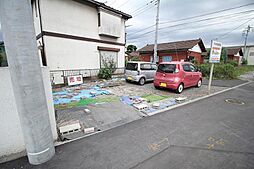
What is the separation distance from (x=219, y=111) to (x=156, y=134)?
2994mm

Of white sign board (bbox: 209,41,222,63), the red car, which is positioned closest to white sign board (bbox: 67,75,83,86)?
the red car

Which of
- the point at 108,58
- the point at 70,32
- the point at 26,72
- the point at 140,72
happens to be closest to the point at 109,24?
the point at 108,58

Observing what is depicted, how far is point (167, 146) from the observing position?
2.70 metres

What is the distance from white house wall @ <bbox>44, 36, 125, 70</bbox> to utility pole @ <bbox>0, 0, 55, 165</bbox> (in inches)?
294

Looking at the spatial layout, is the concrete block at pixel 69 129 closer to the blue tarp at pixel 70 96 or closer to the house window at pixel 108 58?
the blue tarp at pixel 70 96

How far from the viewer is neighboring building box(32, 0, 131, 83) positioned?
27.2 feet

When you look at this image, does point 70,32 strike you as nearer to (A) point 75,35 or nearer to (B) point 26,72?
(A) point 75,35

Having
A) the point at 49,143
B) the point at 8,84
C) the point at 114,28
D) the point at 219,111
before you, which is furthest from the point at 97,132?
the point at 114,28

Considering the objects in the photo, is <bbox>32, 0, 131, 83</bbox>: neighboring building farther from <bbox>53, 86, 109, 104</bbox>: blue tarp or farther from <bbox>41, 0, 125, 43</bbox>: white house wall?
<bbox>53, 86, 109, 104</bbox>: blue tarp

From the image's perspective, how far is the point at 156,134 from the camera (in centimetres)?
315

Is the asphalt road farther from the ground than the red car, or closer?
closer

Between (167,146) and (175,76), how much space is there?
14.9 ft

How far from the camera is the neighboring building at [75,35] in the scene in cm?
830

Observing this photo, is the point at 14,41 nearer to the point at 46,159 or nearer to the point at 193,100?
the point at 46,159
